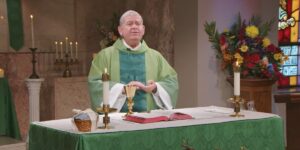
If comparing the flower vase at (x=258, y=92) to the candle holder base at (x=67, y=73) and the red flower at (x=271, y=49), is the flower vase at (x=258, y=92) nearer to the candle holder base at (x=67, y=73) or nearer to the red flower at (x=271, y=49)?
the red flower at (x=271, y=49)

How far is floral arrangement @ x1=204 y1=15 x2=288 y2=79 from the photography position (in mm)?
6609

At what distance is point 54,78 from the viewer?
327 inches

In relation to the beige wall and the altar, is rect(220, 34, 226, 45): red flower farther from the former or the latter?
the altar

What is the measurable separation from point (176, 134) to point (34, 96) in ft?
14.3

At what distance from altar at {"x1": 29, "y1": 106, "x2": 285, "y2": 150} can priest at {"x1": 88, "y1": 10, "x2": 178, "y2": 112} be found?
0.44m

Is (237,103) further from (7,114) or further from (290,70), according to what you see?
(290,70)

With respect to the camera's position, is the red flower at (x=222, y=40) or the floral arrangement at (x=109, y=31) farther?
the floral arrangement at (x=109, y=31)

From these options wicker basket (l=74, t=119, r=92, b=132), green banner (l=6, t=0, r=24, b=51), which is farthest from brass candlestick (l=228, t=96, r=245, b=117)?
green banner (l=6, t=0, r=24, b=51)

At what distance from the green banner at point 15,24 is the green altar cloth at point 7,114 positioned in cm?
104

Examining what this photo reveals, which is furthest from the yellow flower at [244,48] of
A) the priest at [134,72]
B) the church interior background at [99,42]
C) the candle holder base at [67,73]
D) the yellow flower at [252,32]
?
the candle holder base at [67,73]

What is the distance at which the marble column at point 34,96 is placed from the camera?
7664 millimetres

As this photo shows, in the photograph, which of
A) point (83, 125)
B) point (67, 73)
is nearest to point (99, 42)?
point (67, 73)

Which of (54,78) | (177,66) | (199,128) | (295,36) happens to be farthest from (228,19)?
(199,128)

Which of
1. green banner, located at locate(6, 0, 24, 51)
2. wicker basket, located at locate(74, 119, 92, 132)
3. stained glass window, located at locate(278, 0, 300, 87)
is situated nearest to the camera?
wicker basket, located at locate(74, 119, 92, 132)
